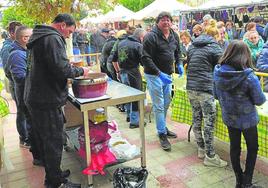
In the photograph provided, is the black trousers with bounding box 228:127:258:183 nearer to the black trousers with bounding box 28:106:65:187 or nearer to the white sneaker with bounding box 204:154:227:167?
the white sneaker with bounding box 204:154:227:167

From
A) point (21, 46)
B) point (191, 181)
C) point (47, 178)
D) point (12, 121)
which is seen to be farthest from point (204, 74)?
point (12, 121)

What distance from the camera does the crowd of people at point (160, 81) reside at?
2.85 meters

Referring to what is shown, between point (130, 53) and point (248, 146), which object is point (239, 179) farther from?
point (130, 53)

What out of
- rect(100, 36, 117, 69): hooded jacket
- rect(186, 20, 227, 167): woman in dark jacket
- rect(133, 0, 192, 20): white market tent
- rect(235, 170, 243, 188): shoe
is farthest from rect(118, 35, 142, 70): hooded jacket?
rect(133, 0, 192, 20): white market tent

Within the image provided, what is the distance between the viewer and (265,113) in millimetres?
3260

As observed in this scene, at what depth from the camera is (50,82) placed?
296cm

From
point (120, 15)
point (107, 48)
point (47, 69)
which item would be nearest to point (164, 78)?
point (47, 69)

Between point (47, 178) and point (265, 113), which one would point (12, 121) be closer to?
point (47, 178)

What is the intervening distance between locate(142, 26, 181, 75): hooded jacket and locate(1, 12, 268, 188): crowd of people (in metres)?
0.01

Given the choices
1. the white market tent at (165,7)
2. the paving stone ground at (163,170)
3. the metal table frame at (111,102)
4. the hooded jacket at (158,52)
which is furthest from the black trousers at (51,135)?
the white market tent at (165,7)

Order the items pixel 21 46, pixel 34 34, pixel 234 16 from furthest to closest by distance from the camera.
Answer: pixel 234 16 < pixel 21 46 < pixel 34 34

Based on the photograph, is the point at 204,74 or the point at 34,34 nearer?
the point at 34,34

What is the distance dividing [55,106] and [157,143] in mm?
2033

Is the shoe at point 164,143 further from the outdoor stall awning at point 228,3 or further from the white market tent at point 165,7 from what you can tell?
the white market tent at point 165,7
